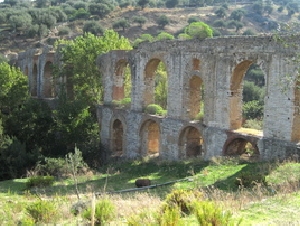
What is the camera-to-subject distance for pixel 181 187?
13227 millimetres

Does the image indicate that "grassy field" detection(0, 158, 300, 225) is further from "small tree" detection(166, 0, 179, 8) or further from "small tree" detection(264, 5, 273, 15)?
"small tree" detection(264, 5, 273, 15)

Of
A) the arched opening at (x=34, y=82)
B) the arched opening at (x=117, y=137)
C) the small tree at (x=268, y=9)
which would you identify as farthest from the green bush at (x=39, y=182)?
the small tree at (x=268, y=9)

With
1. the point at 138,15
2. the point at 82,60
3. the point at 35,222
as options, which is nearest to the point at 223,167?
the point at 35,222

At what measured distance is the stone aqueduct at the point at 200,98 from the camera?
14.8 m

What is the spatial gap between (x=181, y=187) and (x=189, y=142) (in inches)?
234

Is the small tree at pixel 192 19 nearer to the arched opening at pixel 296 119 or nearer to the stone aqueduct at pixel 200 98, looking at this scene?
the stone aqueduct at pixel 200 98

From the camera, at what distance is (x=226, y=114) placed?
1678 centimetres

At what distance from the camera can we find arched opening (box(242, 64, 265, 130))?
2413 cm

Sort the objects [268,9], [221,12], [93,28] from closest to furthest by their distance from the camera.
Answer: [93,28] < [221,12] < [268,9]

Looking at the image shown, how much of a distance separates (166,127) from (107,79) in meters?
5.88

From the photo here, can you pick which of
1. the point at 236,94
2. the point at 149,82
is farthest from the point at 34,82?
the point at 236,94

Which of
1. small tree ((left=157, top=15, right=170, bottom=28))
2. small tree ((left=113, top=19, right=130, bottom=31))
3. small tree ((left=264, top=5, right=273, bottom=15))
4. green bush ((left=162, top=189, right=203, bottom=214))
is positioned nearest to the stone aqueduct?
green bush ((left=162, top=189, right=203, bottom=214))

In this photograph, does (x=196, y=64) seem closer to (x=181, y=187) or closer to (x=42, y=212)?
A: (x=181, y=187)

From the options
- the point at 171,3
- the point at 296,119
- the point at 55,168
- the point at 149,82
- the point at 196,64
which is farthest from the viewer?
the point at 171,3
